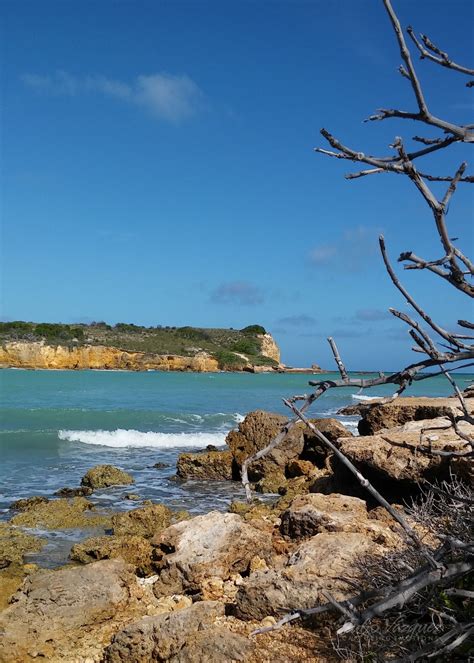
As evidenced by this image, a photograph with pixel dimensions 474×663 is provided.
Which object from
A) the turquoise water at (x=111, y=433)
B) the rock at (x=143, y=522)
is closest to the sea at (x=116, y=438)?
the turquoise water at (x=111, y=433)

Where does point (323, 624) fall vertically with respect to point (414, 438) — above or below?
below

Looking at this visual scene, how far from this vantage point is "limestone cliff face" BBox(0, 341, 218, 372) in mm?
86312

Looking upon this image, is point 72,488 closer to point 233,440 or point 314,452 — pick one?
point 233,440

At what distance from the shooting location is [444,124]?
202 cm


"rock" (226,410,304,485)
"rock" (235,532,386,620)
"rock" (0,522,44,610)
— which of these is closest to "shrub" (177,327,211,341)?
"rock" (226,410,304,485)

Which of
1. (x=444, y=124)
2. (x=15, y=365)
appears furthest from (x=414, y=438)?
(x=15, y=365)

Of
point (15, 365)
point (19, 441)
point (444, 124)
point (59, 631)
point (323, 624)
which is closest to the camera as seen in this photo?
point (444, 124)

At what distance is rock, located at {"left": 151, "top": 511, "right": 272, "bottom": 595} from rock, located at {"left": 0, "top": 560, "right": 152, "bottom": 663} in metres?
0.43

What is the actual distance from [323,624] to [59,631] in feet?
8.77

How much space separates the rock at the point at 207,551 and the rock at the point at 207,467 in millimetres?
8502

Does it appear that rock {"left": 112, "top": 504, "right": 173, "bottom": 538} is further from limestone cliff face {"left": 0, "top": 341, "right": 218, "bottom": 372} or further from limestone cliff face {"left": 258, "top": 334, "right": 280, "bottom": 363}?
limestone cliff face {"left": 258, "top": 334, "right": 280, "bottom": 363}

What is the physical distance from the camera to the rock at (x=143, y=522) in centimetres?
1011

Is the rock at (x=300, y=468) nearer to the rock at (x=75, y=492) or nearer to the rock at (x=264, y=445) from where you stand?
the rock at (x=264, y=445)

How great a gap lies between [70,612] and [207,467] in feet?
33.0
